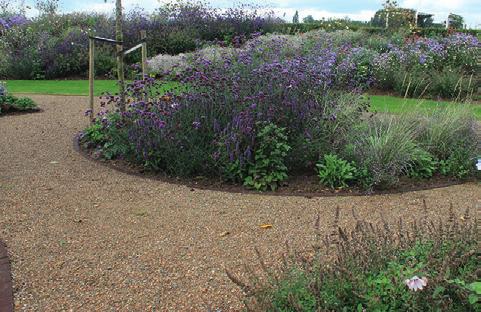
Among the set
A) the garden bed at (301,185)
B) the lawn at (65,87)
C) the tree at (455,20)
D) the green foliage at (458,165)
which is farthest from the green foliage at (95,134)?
the tree at (455,20)

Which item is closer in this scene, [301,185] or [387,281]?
[387,281]

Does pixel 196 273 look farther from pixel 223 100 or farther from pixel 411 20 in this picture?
pixel 411 20

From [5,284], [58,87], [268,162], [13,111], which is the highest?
[268,162]

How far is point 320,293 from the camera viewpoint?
2.54 meters

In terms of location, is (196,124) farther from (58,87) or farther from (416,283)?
(58,87)

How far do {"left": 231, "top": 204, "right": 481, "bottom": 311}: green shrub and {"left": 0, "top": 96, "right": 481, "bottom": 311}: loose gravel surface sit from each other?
1.48 ft

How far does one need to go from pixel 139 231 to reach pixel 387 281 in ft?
7.12

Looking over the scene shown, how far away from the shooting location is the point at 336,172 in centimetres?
522

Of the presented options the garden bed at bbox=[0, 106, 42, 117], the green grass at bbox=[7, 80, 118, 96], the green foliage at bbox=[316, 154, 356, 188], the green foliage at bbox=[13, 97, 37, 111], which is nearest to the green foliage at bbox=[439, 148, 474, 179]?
the green foliage at bbox=[316, 154, 356, 188]

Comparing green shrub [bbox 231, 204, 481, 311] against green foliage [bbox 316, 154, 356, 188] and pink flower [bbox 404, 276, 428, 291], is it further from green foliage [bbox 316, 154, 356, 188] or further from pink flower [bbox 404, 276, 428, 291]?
green foliage [bbox 316, 154, 356, 188]

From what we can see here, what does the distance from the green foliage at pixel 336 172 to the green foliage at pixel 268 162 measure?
39 centimetres

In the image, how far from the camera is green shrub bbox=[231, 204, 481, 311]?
7.93ft

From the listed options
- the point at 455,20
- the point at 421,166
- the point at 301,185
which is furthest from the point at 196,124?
the point at 455,20

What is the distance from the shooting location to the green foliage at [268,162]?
520cm
